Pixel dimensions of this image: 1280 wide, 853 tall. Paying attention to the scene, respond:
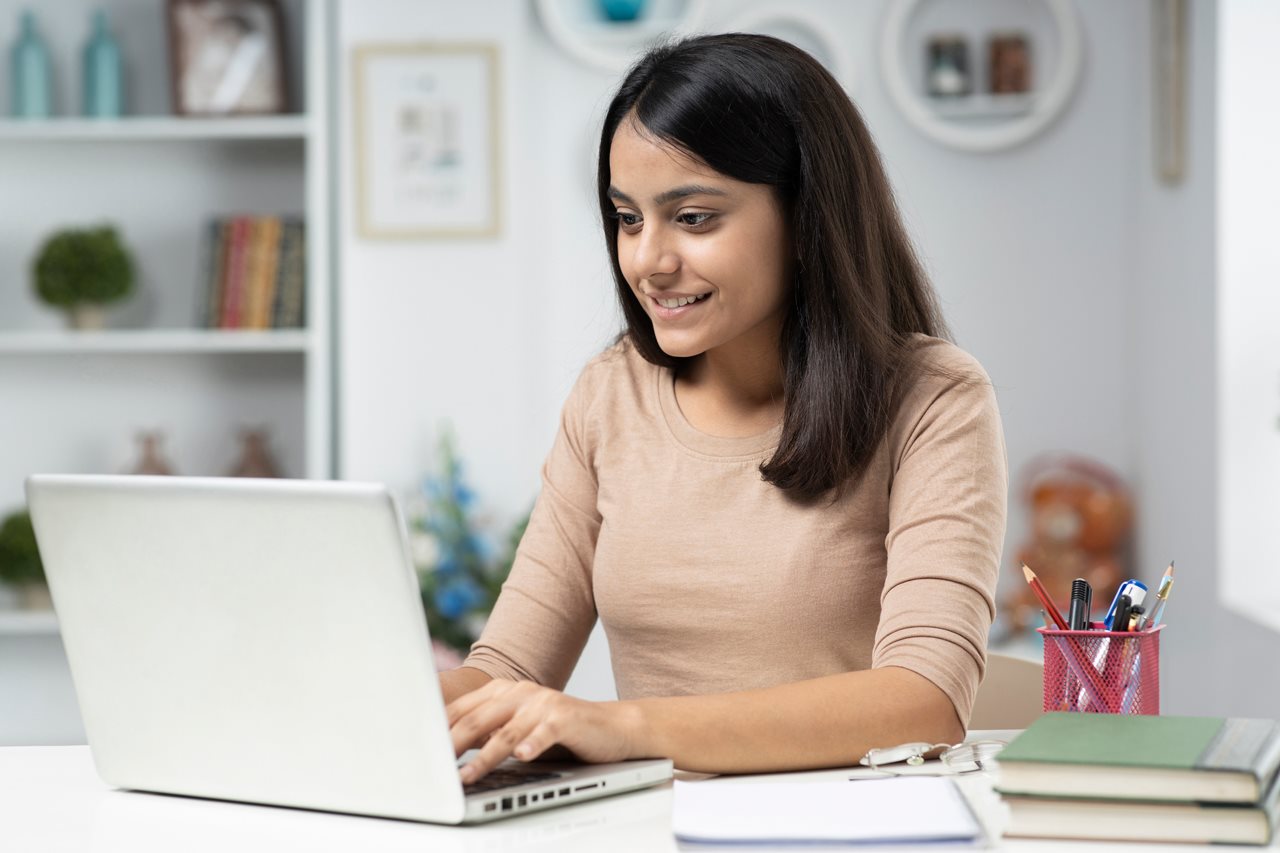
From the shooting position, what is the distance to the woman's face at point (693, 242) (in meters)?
1.40

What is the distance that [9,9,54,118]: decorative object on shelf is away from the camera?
3.35 meters

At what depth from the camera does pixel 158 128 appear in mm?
3271

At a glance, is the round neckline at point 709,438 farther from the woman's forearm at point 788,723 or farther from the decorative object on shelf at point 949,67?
the decorative object on shelf at point 949,67

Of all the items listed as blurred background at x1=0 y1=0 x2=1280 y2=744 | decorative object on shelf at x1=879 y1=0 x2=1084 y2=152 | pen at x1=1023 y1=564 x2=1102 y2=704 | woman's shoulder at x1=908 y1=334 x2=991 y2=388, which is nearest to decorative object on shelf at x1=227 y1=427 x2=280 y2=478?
blurred background at x1=0 y1=0 x2=1280 y2=744

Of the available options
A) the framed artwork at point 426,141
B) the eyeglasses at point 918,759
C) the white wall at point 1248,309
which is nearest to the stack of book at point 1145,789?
the eyeglasses at point 918,759

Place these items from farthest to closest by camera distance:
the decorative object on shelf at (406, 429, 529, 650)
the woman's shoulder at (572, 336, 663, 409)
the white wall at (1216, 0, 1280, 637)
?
the decorative object on shelf at (406, 429, 529, 650) < the white wall at (1216, 0, 1280, 637) < the woman's shoulder at (572, 336, 663, 409)

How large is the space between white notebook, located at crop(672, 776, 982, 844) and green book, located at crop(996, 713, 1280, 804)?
0.16 feet

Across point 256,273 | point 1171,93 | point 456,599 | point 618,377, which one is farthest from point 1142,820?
point 256,273

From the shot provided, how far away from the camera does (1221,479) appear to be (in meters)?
2.86

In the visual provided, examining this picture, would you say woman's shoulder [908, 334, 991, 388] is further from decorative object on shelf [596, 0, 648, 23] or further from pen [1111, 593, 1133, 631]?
decorative object on shelf [596, 0, 648, 23]

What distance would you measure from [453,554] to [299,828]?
2.26m

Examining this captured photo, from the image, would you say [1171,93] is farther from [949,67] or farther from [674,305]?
[674,305]

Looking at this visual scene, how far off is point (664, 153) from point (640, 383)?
12.7 inches

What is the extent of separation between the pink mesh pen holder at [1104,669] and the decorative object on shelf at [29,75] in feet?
9.33
